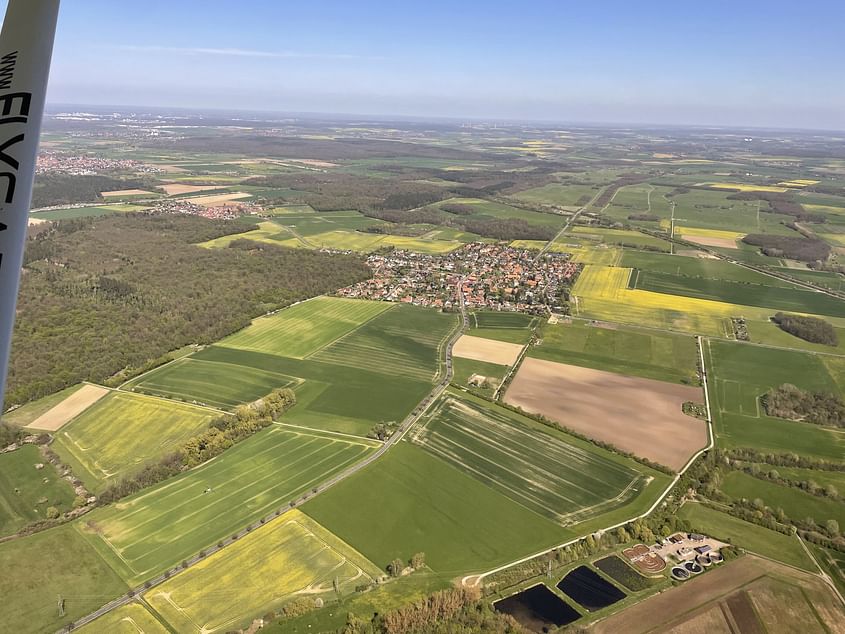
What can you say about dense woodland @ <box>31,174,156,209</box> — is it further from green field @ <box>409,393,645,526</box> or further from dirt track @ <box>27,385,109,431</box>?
green field @ <box>409,393,645,526</box>

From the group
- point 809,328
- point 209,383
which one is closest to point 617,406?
point 809,328

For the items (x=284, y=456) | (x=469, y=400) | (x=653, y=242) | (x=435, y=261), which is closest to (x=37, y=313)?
(x=284, y=456)

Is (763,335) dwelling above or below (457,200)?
below

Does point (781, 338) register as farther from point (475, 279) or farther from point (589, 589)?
point (589, 589)

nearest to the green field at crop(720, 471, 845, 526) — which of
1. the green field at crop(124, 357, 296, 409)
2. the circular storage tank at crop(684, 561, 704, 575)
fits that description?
the circular storage tank at crop(684, 561, 704, 575)

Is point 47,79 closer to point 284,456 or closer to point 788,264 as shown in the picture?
point 284,456

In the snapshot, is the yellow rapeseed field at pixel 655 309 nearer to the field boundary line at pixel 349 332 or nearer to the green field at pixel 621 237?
the field boundary line at pixel 349 332

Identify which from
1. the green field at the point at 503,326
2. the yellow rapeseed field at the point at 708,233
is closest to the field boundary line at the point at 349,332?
the green field at the point at 503,326
